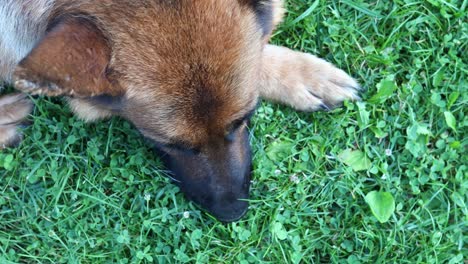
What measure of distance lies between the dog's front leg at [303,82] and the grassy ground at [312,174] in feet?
0.29

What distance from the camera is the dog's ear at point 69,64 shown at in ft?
6.49

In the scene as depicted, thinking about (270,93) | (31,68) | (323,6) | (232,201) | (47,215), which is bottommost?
(47,215)

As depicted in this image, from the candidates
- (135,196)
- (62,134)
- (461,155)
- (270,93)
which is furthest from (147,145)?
(461,155)

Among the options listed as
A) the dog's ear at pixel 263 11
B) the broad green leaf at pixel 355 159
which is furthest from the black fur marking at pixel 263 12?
the broad green leaf at pixel 355 159

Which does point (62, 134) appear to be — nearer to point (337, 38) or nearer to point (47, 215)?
point (47, 215)

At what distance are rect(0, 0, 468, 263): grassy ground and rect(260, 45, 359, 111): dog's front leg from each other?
3.4 inches

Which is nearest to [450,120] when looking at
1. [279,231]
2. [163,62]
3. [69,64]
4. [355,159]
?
[355,159]

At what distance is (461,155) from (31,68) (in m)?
2.51

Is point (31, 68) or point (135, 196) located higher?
point (31, 68)

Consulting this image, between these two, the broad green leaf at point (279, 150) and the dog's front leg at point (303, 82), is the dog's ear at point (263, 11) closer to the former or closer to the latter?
the dog's front leg at point (303, 82)

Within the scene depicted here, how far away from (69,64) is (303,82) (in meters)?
1.61

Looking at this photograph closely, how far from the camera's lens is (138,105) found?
2.45 meters

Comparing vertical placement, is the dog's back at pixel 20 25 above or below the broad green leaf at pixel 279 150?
above

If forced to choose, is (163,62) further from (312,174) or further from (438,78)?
(438,78)
